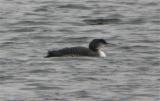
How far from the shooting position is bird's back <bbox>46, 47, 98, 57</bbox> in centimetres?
2141

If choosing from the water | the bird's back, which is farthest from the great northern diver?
the water

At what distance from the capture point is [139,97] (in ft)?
56.1

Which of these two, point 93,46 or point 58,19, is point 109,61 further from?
point 58,19

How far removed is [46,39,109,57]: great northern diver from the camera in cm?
2144

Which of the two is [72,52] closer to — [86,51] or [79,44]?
[86,51]

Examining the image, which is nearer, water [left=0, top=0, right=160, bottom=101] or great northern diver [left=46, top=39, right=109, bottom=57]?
water [left=0, top=0, right=160, bottom=101]

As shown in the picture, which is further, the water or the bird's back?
the bird's back

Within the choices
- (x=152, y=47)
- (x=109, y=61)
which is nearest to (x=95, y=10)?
(x=152, y=47)

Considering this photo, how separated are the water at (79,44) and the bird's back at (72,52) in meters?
0.12

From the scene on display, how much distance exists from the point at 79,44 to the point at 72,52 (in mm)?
2464

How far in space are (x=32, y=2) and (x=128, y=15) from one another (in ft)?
13.8

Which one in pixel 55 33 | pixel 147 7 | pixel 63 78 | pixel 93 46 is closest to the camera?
pixel 63 78

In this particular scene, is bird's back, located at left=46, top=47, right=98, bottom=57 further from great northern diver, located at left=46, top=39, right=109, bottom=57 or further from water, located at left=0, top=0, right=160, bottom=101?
water, located at left=0, top=0, right=160, bottom=101

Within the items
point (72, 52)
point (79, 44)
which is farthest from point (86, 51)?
point (79, 44)
